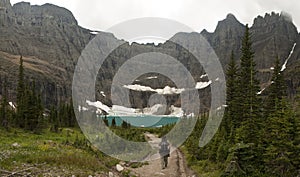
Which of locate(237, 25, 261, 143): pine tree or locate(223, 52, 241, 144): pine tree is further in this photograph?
locate(223, 52, 241, 144): pine tree

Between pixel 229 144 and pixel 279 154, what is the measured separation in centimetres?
429

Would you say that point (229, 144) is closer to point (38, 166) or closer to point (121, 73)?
point (121, 73)

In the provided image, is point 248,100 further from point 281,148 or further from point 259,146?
point 281,148

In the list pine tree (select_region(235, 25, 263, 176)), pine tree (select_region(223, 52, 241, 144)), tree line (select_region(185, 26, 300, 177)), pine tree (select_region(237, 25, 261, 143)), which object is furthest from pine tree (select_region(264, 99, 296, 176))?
pine tree (select_region(223, 52, 241, 144))

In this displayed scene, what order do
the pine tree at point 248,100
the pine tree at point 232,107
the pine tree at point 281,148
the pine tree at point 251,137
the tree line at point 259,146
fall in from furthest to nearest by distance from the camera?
the pine tree at point 232,107, the pine tree at point 248,100, the pine tree at point 251,137, the tree line at point 259,146, the pine tree at point 281,148

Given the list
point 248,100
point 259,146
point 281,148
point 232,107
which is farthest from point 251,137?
point 232,107

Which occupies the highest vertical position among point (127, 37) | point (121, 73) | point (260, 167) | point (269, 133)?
point (127, 37)

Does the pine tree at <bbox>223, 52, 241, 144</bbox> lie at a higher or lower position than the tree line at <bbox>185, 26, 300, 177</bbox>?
higher

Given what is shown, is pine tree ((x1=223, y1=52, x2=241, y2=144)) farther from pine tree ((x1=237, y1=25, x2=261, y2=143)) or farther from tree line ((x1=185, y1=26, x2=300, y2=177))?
tree line ((x1=185, y1=26, x2=300, y2=177))

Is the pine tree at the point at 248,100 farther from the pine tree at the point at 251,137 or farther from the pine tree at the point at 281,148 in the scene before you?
the pine tree at the point at 281,148

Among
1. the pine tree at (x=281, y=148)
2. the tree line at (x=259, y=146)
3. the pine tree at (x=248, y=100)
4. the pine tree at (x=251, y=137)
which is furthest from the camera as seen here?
the pine tree at (x=248, y=100)

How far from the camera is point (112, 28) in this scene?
21891 mm

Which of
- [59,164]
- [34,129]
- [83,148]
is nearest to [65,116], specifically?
[34,129]

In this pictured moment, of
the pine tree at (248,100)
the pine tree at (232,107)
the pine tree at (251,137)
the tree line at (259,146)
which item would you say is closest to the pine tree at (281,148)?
the tree line at (259,146)
